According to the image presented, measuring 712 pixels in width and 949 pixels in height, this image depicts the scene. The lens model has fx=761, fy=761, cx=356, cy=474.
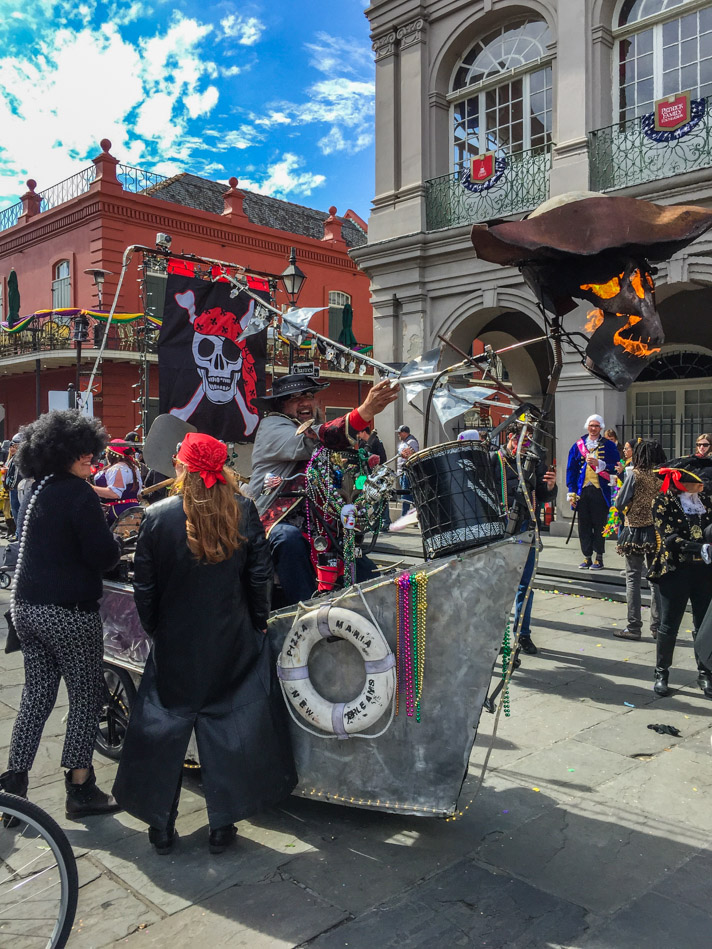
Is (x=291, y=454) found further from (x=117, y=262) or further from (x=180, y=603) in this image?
(x=117, y=262)

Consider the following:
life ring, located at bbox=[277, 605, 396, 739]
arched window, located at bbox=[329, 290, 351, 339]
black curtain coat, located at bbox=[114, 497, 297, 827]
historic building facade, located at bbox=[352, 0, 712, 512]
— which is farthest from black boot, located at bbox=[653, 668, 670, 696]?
arched window, located at bbox=[329, 290, 351, 339]

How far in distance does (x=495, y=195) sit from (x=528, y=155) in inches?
35.3

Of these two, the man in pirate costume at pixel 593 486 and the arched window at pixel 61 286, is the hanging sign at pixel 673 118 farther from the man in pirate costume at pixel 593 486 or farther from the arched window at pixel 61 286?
the arched window at pixel 61 286

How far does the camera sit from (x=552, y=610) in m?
8.71

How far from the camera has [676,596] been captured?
5.63 metres

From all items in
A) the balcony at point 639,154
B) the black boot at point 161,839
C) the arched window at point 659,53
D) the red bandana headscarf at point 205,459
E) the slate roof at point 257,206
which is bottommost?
the black boot at point 161,839

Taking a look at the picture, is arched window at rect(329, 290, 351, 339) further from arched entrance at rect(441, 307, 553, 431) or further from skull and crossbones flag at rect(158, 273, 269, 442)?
skull and crossbones flag at rect(158, 273, 269, 442)

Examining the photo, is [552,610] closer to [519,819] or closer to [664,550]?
[664,550]

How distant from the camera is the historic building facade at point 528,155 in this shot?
40.9 ft

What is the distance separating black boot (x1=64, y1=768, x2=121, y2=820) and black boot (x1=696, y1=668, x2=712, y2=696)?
4.13m

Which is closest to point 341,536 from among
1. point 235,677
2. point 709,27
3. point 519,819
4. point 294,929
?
point 235,677

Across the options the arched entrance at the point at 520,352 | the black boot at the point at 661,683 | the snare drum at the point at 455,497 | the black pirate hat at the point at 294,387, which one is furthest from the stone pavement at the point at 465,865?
the arched entrance at the point at 520,352

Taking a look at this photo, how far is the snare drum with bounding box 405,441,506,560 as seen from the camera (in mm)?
3520

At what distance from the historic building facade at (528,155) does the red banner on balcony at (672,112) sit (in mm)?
183
